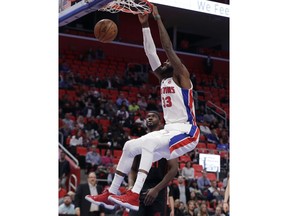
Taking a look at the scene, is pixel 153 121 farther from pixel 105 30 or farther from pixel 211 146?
pixel 211 146

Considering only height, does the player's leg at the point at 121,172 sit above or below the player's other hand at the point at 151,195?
above

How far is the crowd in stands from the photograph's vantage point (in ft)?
47.2

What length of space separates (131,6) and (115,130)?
11337 millimetres

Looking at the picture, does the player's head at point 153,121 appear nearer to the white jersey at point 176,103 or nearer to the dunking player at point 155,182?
the dunking player at point 155,182

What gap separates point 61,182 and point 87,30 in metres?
10.3

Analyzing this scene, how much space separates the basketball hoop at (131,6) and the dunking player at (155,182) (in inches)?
47.1

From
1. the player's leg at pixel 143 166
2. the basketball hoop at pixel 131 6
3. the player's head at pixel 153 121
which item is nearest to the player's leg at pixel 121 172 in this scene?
the player's leg at pixel 143 166

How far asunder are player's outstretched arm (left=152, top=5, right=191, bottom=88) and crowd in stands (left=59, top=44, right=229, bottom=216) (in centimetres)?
590

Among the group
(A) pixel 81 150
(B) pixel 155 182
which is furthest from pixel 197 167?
A: (B) pixel 155 182

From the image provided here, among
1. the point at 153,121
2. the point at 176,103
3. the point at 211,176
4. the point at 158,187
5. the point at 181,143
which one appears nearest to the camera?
the point at 181,143

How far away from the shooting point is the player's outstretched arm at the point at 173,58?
609 cm

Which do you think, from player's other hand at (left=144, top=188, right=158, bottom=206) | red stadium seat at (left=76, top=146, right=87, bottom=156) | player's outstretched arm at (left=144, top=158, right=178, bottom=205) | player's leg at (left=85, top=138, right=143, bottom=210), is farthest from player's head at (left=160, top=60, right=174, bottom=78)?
red stadium seat at (left=76, top=146, right=87, bottom=156)

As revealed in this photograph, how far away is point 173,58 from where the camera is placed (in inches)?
241
